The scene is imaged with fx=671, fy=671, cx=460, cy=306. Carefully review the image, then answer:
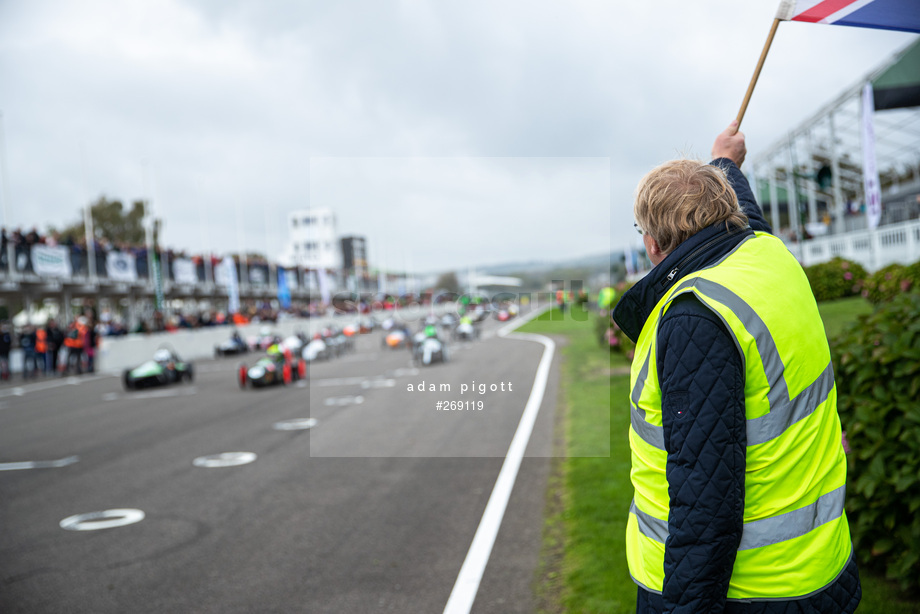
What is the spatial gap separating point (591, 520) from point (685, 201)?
3.92 metres

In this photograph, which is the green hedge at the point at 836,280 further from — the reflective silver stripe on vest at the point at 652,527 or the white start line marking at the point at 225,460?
the reflective silver stripe on vest at the point at 652,527

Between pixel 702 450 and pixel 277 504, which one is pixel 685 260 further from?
pixel 277 504

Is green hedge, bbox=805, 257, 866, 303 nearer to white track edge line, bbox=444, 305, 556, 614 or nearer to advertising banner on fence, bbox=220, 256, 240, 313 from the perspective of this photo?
white track edge line, bbox=444, 305, 556, 614


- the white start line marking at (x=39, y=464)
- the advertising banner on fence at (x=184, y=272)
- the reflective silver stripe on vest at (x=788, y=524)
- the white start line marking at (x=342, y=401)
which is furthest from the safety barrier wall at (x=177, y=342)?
the reflective silver stripe on vest at (x=788, y=524)

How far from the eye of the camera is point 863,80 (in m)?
16.5

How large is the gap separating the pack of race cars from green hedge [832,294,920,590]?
5.27m

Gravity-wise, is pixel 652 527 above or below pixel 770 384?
below

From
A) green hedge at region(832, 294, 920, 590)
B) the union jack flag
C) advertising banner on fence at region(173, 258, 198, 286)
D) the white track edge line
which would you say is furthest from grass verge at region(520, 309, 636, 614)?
advertising banner on fence at region(173, 258, 198, 286)

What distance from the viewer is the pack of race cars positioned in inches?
428

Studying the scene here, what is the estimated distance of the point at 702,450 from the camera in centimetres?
162

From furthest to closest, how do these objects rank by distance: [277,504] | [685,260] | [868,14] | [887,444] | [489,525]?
[277,504] < [489,525] < [887,444] < [868,14] < [685,260]

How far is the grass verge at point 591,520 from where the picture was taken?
379 centimetres

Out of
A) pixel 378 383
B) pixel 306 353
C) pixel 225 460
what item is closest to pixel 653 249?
pixel 225 460

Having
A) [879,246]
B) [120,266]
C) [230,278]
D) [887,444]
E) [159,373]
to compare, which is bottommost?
[159,373]
